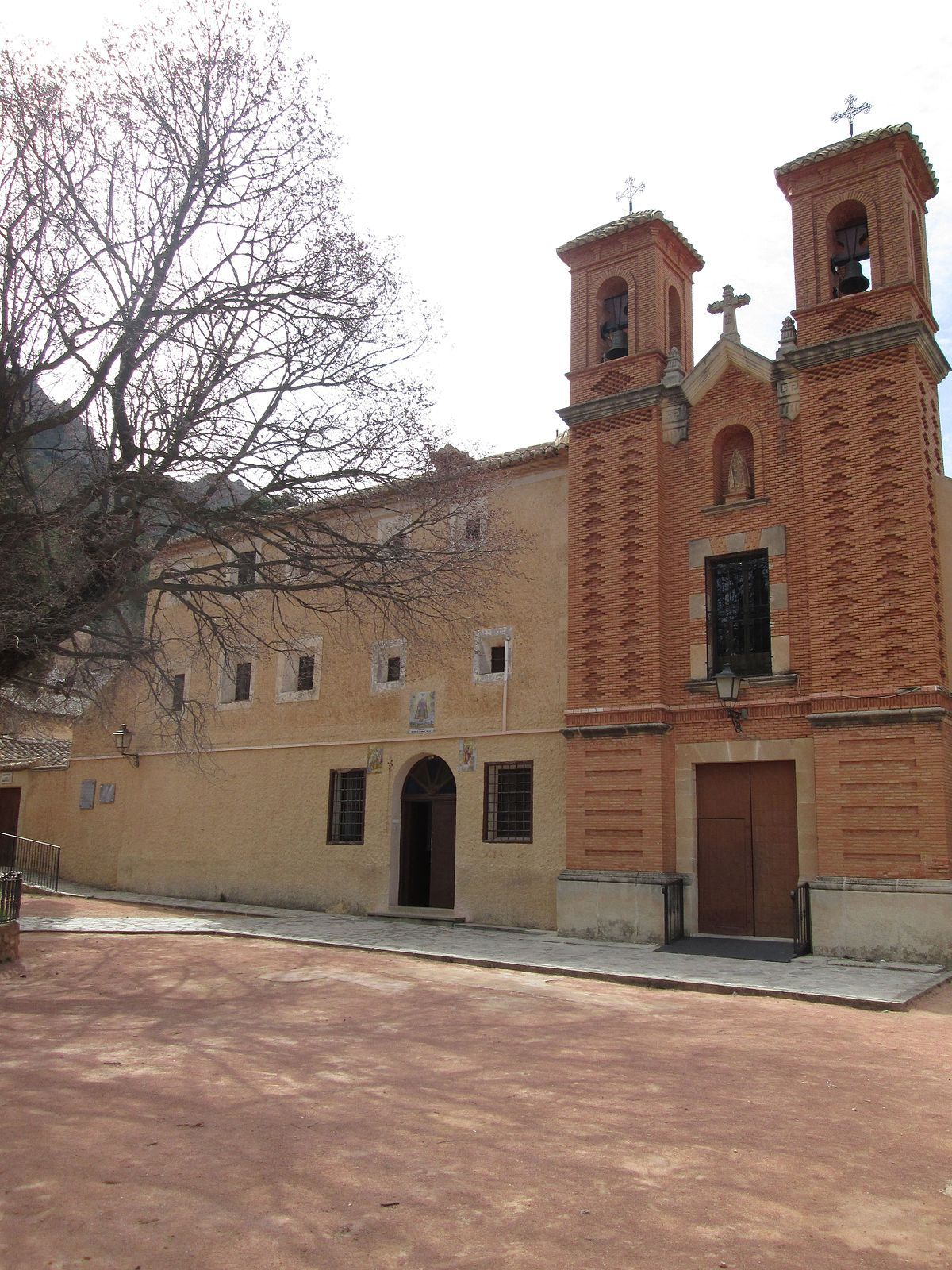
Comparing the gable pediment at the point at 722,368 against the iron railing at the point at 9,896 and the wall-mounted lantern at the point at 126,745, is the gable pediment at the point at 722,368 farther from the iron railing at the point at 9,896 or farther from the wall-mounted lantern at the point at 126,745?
the wall-mounted lantern at the point at 126,745

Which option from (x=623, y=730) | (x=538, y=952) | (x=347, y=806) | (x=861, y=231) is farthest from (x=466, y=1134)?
(x=861, y=231)

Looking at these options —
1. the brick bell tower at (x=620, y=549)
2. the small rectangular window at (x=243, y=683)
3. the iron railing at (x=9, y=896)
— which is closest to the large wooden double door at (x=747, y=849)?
the brick bell tower at (x=620, y=549)

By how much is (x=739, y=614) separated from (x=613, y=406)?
4003mm

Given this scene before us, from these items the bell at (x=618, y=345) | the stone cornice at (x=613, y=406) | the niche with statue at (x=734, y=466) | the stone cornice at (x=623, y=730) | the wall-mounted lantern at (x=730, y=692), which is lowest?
the stone cornice at (x=623, y=730)

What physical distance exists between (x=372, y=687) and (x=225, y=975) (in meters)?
8.26

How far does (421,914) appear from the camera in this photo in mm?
16766

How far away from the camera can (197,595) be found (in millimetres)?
13148

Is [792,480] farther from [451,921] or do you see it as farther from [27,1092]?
[27,1092]

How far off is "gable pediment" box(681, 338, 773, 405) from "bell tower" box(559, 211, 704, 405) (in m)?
0.67

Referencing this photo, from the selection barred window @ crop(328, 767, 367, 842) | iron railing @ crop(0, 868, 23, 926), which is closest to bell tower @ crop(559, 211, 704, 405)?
barred window @ crop(328, 767, 367, 842)

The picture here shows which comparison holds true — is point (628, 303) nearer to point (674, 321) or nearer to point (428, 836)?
point (674, 321)

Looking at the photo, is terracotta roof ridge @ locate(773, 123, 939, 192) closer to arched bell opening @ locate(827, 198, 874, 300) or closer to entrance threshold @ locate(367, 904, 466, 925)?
arched bell opening @ locate(827, 198, 874, 300)

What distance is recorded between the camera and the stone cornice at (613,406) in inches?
619

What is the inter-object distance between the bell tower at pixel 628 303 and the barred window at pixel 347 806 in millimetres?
8057
